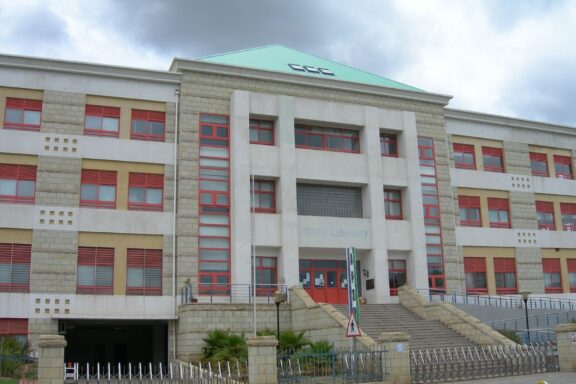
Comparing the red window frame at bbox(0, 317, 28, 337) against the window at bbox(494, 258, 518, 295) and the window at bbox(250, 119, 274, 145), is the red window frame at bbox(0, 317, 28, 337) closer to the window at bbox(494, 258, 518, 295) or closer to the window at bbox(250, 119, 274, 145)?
the window at bbox(250, 119, 274, 145)

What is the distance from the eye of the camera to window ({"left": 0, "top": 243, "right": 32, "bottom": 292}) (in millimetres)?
29797

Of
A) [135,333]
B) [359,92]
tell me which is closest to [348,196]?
[359,92]

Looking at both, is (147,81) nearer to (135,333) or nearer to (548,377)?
(135,333)

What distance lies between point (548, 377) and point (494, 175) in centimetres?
2096

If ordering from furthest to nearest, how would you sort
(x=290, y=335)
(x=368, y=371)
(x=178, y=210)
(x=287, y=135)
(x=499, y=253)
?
1. (x=499, y=253)
2. (x=287, y=135)
3. (x=178, y=210)
4. (x=290, y=335)
5. (x=368, y=371)

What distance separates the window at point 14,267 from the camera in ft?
97.8

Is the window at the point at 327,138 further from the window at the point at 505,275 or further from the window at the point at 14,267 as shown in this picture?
the window at the point at 14,267

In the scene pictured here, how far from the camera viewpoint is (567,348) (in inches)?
948

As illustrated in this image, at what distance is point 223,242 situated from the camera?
3309 centimetres

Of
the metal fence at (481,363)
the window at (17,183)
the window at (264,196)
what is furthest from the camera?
the window at (264,196)

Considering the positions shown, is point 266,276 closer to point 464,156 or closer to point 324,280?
point 324,280

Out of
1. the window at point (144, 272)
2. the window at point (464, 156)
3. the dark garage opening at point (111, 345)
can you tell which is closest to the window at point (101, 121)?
the window at point (144, 272)

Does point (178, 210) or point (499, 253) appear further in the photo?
point (499, 253)

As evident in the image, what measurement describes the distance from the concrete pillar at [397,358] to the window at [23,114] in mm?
20168
